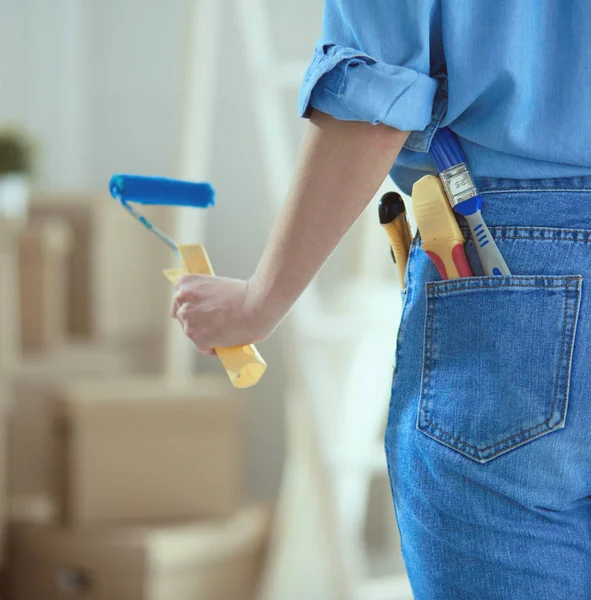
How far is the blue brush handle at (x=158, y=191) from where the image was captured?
2.42ft

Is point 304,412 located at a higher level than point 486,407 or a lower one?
lower

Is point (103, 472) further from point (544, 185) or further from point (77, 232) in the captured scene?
point (544, 185)

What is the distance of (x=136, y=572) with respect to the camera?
188 cm

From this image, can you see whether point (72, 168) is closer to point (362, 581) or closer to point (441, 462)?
point (362, 581)

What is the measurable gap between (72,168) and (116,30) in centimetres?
43

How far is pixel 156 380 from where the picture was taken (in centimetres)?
210

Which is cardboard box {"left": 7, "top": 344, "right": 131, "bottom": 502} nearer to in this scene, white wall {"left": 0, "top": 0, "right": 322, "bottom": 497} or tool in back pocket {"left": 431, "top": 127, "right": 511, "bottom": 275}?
white wall {"left": 0, "top": 0, "right": 322, "bottom": 497}

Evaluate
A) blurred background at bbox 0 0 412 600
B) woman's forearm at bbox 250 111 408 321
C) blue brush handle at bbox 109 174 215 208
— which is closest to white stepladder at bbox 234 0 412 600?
blurred background at bbox 0 0 412 600

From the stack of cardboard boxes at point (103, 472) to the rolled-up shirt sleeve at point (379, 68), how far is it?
4.65 feet

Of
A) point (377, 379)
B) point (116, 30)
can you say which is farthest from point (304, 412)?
point (116, 30)

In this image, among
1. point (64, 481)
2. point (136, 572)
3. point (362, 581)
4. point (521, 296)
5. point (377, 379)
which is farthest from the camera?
point (64, 481)

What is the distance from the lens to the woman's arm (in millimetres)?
595

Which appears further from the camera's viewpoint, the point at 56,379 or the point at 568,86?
the point at 56,379

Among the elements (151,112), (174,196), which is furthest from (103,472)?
(174,196)
